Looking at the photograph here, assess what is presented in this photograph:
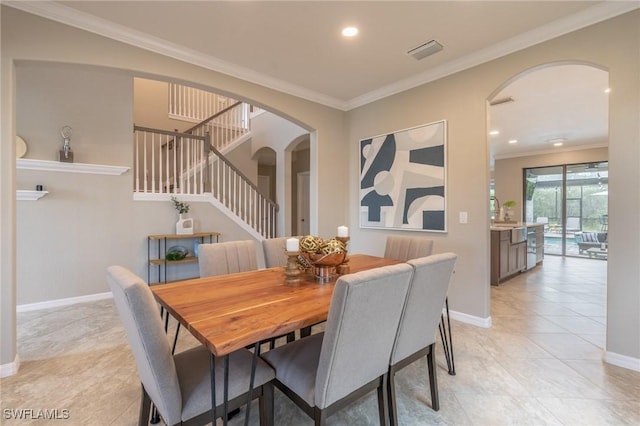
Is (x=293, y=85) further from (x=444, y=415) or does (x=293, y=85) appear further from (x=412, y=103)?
(x=444, y=415)

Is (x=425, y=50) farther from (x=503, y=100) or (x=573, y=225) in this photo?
(x=573, y=225)

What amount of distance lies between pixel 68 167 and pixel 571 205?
999 centimetres

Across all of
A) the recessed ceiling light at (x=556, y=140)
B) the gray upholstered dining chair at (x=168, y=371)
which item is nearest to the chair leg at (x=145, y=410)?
the gray upholstered dining chair at (x=168, y=371)

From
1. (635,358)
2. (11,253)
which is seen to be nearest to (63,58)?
(11,253)

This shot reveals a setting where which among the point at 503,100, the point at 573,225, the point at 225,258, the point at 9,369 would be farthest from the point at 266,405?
the point at 573,225

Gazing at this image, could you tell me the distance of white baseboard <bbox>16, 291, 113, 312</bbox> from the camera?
134 inches

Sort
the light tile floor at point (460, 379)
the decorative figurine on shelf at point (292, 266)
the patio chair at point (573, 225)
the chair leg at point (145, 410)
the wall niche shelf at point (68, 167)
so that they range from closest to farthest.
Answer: the chair leg at point (145, 410)
the light tile floor at point (460, 379)
the decorative figurine on shelf at point (292, 266)
the wall niche shelf at point (68, 167)
the patio chair at point (573, 225)

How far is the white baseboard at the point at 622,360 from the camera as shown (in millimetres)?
2158

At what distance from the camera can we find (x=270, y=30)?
98.3 inches

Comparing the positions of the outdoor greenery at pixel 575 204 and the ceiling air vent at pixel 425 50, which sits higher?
the ceiling air vent at pixel 425 50

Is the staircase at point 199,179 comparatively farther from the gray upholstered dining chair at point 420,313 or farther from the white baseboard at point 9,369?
the gray upholstered dining chair at point 420,313

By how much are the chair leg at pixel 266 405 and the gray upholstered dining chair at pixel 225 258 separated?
1.09 m

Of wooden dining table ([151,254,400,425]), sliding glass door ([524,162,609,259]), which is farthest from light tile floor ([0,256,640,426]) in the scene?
sliding glass door ([524,162,609,259])

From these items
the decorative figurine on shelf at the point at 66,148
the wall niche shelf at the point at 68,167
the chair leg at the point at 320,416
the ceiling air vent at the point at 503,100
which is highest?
the ceiling air vent at the point at 503,100
